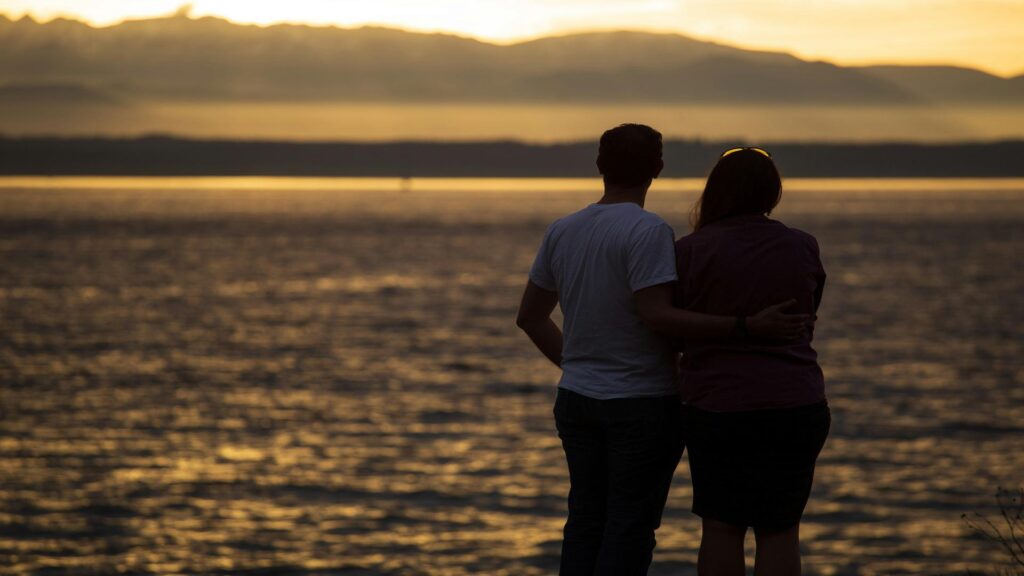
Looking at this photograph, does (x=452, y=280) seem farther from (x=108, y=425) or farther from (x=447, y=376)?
(x=108, y=425)

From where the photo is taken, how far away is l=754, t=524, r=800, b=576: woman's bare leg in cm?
465

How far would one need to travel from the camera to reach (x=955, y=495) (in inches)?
732

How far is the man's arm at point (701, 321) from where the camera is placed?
436cm

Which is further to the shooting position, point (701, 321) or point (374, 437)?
point (374, 437)

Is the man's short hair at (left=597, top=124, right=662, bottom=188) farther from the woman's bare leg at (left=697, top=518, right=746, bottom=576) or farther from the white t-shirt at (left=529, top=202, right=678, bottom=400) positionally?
the woman's bare leg at (left=697, top=518, right=746, bottom=576)

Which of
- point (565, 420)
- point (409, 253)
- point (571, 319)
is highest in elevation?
point (571, 319)

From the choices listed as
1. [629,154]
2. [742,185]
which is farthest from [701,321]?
[629,154]

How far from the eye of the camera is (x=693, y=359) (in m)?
4.56

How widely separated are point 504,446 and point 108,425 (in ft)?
24.8

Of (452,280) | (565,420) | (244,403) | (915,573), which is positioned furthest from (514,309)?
(565,420)

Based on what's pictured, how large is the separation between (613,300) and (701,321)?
38 centimetres

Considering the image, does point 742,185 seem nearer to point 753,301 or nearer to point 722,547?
point 753,301

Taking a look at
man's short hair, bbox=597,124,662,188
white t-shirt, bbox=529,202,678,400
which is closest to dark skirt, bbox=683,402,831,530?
white t-shirt, bbox=529,202,678,400

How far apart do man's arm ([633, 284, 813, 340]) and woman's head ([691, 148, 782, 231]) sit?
346mm
